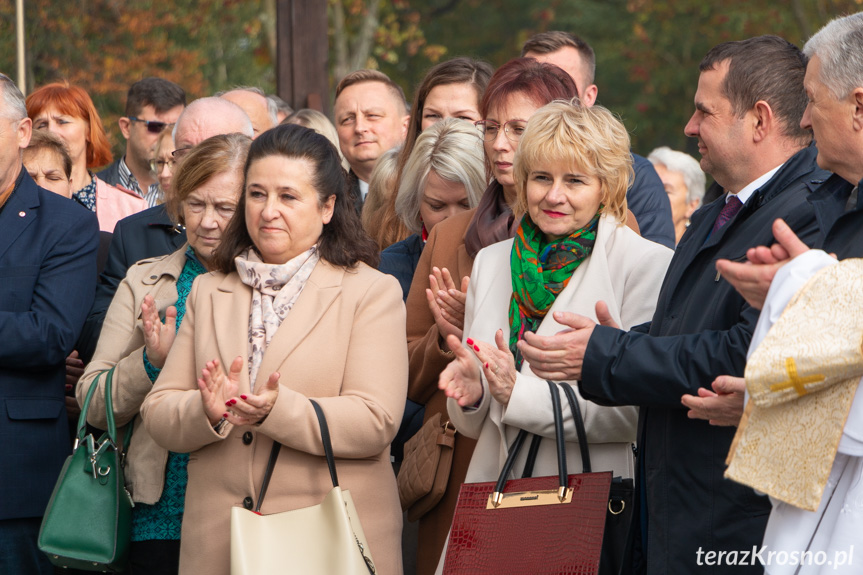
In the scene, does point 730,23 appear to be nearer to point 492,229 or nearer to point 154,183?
point 154,183

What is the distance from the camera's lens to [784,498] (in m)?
2.43

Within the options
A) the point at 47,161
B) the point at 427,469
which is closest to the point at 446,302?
the point at 427,469

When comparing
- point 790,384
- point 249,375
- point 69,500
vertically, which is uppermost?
point 790,384

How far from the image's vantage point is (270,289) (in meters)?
3.66

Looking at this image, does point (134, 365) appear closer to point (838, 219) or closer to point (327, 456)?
point (327, 456)

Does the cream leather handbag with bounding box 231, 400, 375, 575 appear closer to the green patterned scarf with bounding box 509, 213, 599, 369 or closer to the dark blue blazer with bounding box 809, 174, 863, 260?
the green patterned scarf with bounding box 509, 213, 599, 369

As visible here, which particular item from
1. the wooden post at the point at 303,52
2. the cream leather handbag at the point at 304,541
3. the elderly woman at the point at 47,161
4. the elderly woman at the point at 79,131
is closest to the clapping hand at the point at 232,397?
the cream leather handbag at the point at 304,541

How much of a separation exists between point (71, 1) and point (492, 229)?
10.8 metres

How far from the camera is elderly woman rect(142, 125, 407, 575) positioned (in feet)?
11.1

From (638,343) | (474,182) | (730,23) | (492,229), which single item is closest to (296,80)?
(474,182)

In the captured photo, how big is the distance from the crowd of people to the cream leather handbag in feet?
0.57

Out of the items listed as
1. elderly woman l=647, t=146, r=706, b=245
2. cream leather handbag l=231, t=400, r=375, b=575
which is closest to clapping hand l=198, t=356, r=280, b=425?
cream leather handbag l=231, t=400, r=375, b=575

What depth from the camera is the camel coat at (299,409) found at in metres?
3.41

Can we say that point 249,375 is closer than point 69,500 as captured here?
Yes
